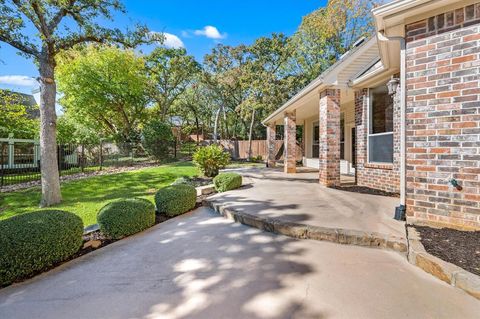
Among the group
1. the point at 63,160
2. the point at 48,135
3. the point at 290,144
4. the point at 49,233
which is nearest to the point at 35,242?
the point at 49,233

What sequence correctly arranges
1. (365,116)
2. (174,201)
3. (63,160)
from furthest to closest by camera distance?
(63,160) < (365,116) < (174,201)

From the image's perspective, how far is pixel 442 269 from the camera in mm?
2322

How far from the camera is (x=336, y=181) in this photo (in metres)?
6.82

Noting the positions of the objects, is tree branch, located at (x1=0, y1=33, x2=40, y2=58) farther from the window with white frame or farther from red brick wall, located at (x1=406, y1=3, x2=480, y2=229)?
the window with white frame

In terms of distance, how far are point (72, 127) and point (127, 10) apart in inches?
539

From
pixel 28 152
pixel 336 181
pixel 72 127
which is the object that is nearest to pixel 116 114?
pixel 72 127

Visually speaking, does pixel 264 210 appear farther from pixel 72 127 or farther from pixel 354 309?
pixel 72 127

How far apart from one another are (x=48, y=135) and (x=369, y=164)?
8.46 metres

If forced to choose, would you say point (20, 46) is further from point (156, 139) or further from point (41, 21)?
point (156, 139)

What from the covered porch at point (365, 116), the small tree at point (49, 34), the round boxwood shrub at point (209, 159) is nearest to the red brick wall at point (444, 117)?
the covered porch at point (365, 116)

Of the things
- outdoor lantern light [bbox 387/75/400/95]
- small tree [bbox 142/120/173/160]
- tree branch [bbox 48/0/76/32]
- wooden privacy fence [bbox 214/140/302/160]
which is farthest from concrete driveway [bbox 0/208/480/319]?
wooden privacy fence [bbox 214/140/302/160]

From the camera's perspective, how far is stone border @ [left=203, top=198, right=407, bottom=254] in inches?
120

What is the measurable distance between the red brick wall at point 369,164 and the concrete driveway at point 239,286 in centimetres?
330

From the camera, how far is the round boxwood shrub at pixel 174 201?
4.96m
